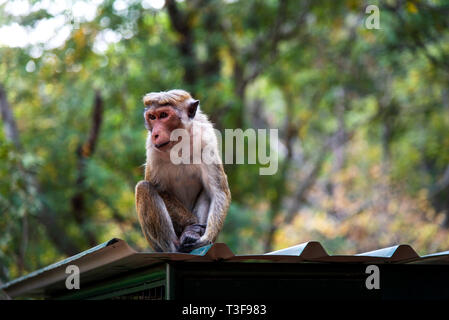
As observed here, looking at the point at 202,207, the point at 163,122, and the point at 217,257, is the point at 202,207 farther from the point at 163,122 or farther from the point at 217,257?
the point at 217,257

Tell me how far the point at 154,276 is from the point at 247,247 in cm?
1132

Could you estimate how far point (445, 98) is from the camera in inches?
639

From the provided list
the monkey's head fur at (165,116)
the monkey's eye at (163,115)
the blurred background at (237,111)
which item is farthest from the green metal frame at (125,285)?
the blurred background at (237,111)

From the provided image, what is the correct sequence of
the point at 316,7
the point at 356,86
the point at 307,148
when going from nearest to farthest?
the point at 316,7
the point at 356,86
the point at 307,148

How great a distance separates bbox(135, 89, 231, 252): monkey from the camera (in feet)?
15.3

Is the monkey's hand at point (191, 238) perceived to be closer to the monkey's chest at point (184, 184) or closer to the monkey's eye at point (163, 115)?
the monkey's chest at point (184, 184)

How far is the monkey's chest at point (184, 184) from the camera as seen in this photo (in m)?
5.09

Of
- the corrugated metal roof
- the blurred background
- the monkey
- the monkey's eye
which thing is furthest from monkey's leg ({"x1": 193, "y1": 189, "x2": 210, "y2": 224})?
the blurred background

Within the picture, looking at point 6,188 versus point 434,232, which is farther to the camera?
point 434,232

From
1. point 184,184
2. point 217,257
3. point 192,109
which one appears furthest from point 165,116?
point 217,257

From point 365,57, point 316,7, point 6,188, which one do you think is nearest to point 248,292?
point 6,188

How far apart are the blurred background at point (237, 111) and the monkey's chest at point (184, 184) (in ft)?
13.2

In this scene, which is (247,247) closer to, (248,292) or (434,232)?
(434,232)
